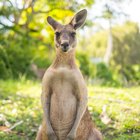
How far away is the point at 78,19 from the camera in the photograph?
3270 mm

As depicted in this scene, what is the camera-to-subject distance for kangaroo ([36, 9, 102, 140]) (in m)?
3.19

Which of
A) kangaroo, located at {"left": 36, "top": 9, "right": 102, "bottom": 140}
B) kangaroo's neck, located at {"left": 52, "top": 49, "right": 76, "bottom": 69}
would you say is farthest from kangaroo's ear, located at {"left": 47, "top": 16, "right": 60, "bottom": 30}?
kangaroo's neck, located at {"left": 52, "top": 49, "right": 76, "bottom": 69}

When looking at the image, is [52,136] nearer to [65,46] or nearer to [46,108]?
[46,108]

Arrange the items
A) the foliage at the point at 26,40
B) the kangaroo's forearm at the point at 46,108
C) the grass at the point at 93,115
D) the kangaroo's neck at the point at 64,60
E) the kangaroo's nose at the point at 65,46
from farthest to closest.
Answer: the foliage at the point at 26,40, the grass at the point at 93,115, the kangaroo's forearm at the point at 46,108, the kangaroo's neck at the point at 64,60, the kangaroo's nose at the point at 65,46

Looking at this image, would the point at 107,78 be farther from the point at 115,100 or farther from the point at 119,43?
the point at 119,43

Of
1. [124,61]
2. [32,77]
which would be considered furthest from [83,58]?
[124,61]

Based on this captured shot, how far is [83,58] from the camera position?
13656 mm

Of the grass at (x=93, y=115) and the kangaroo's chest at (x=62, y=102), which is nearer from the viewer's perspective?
the kangaroo's chest at (x=62, y=102)

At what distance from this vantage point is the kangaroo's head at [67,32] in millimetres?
3094

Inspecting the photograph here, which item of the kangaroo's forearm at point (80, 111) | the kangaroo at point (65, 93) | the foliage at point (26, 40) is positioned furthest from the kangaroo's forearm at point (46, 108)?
the foliage at point (26, 40)

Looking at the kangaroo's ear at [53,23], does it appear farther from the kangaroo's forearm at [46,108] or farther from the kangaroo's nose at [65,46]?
the kangaroo's forearm at [46,108]

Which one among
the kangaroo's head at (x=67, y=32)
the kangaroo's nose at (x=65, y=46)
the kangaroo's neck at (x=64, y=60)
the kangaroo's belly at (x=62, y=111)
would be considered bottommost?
the kangaroo's belly at (x=62, y=111)

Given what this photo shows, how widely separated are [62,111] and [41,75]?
8768 mm

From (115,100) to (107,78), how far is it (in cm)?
663
